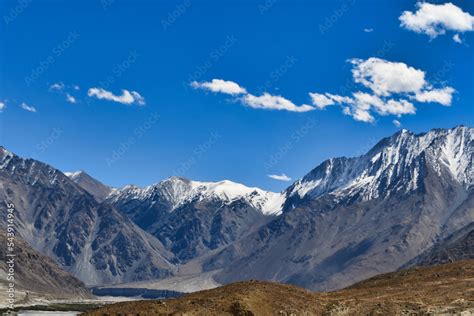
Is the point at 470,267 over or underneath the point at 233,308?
over

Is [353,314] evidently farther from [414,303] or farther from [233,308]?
[233,308]

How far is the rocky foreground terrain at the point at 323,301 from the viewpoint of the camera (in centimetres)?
6869

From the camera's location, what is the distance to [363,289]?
298 ft

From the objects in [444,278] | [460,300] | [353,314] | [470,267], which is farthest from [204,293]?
[470,267]

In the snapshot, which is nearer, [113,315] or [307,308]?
[113,315]

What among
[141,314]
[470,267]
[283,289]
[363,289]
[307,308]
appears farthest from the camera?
[470,267]

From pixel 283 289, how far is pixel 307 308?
5.47m

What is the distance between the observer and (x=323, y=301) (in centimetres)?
7956

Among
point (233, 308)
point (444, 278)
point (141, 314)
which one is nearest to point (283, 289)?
point (233, 308)

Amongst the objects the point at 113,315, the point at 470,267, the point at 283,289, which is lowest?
the point at 113,315

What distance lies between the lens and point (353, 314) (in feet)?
250

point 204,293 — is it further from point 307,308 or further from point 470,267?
point 470,267

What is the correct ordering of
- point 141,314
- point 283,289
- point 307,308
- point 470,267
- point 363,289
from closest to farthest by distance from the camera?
1. point 141,314
2. point 307,308
3. point 283,289
4. point 363,289
5. point 470,267

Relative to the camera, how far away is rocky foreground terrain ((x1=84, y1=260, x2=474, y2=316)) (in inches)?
2704
